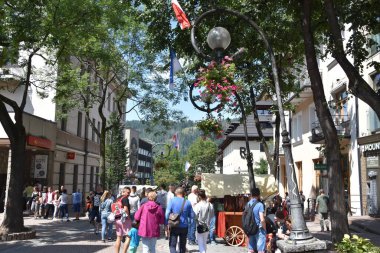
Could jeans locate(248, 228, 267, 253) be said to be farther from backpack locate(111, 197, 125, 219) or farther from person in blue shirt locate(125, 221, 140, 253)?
backpack locate(111, 197, 125, 219)

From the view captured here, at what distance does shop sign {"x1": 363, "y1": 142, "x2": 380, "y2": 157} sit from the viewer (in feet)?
66.8

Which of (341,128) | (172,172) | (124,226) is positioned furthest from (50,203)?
(172,172)

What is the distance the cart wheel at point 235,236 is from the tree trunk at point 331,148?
5.12m

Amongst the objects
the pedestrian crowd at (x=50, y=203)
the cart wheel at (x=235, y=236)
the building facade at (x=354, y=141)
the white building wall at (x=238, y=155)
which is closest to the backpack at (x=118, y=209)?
the cart wheel at (x=235, y=236)

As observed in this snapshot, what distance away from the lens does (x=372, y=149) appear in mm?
20875

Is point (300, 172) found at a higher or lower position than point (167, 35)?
lower

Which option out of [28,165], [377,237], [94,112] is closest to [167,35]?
[377,237]

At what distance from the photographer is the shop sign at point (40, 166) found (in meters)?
27.8

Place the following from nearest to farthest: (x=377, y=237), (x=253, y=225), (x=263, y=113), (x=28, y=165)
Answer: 1. (x=253, y=225)
2. (x=377, y=237)
3. (x=28, y=165)
4. (x=263, y=113)

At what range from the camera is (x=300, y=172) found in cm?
3369

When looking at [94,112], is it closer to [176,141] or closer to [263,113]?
[176,141]

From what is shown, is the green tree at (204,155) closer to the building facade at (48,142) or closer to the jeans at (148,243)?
the building facade at (48,142)

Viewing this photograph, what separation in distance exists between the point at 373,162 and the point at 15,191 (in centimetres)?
1664

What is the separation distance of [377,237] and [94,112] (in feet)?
95.0
